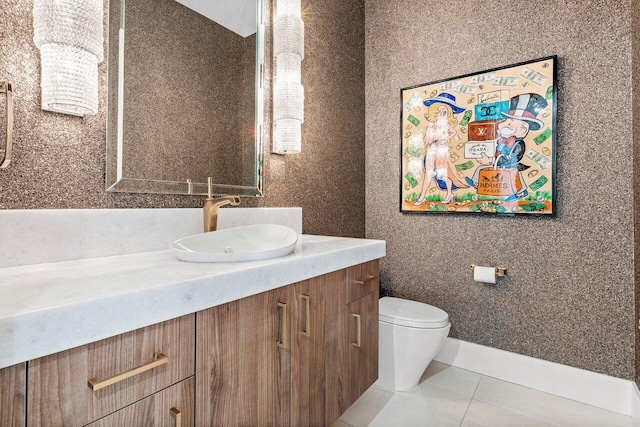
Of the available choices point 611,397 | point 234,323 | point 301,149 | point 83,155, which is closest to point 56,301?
point 234,323

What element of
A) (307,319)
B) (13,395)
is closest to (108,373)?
(13,395)

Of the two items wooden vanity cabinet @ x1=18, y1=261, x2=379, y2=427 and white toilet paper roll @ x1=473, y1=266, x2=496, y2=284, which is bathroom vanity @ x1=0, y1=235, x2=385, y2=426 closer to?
wooden vanity cabinet @ x1=18, y1=261, x2=379, y2=427

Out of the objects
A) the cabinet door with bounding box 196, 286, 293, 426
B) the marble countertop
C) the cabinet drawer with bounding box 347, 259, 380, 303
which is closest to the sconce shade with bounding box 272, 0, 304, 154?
the cabinet drawer with bounding box 347, 259, 380, 303

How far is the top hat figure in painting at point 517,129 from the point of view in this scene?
193 cm

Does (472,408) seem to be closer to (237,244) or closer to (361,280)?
(361,280)

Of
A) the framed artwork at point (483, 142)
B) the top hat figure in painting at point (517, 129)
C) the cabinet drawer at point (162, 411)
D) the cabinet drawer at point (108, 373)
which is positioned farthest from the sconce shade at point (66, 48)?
the top hat figure in painting at point (517, 129)

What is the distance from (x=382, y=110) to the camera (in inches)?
99.7

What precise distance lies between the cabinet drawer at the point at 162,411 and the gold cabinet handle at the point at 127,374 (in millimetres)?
72

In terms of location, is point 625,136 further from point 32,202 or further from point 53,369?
point 32,202

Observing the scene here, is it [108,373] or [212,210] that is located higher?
[212,210]

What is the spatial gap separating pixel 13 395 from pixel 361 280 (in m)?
1.12

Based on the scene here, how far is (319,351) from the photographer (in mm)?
1207

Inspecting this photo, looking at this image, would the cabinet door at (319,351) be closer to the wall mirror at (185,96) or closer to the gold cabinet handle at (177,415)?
the gold cabinet handle at (177,415)

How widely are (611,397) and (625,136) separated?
1.30m
